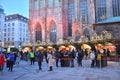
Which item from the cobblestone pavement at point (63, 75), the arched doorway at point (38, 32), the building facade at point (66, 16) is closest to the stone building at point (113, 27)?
the building facade at point (66, 16)

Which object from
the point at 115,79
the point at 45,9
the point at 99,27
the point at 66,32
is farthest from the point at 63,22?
the point at 115,79

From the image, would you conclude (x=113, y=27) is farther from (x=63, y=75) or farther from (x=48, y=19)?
(x=48, y=19)

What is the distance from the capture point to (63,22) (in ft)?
180

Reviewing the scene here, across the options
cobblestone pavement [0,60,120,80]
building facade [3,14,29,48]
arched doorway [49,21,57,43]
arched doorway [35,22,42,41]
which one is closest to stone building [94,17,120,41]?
cobblestone pavement [0,60,120,80]

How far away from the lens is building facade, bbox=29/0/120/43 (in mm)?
50031

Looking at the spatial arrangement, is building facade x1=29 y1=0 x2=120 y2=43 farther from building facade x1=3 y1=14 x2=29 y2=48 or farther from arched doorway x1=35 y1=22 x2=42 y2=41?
building facade x1=3 y1=14 x2=29 y2=48

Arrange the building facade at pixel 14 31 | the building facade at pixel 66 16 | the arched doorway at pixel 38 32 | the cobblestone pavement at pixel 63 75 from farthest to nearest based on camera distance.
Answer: the building facade at pixel 14 31 → the arched doorway at pixel 38 32 → the building facade at pixel 66 16 → the cobblestone pavement at pixel 63 75

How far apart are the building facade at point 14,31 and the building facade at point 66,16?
29068 millimetres

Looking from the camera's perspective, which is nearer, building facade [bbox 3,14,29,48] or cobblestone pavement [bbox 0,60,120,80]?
cobblestone pavement [bbox 0,60,120,80]

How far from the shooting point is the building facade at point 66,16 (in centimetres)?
5003

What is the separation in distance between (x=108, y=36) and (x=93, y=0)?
63.3ft

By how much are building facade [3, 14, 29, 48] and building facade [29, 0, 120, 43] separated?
29068 millimetres

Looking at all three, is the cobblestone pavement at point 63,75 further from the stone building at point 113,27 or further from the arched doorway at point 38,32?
the arched doorway at point 38,32

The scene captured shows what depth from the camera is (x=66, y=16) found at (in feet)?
181
